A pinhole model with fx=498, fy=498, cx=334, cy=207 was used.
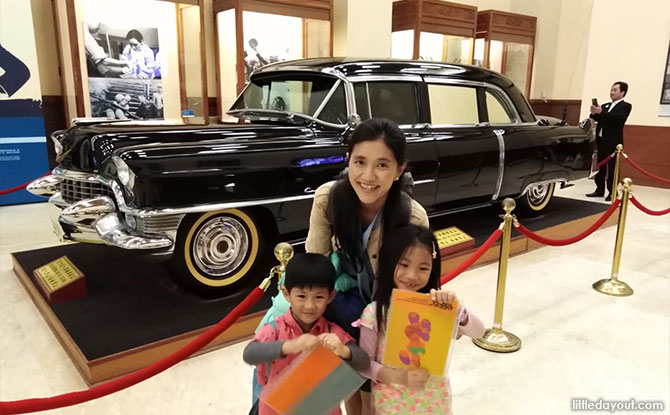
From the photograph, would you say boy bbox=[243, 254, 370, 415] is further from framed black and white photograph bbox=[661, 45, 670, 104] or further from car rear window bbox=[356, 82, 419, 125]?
framed black and white photograph bbox=[661, 45, 670, 104]

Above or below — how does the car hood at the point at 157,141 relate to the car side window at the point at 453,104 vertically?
below

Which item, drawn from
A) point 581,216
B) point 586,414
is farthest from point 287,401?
point 581,216

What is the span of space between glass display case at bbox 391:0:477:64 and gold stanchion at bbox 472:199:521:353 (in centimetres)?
697

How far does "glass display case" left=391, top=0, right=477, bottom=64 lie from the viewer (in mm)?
9375

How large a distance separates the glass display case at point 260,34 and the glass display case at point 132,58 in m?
0.43

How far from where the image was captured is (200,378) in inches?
109

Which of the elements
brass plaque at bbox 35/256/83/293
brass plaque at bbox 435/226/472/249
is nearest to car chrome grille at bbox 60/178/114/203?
brass plaque at bbox 35/256/83/293

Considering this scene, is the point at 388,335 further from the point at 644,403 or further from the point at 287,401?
the point at 644,403

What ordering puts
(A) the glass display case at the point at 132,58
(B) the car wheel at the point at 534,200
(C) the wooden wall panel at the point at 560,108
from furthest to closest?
(C) the wooden wall panel at the point at 560,108, (A) the glass display case at the point at 132,58, (B) the car wheel at the point at 534,200

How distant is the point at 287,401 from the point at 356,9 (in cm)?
812

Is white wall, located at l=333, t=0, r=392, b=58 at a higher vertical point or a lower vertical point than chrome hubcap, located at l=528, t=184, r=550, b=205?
higher

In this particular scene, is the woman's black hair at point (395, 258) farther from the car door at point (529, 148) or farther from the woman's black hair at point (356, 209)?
the car door at point (529, 148)

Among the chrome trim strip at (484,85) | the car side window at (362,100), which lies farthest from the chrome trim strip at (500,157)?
the car side window at (362,100)

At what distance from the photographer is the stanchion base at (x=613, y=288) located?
159 inches
